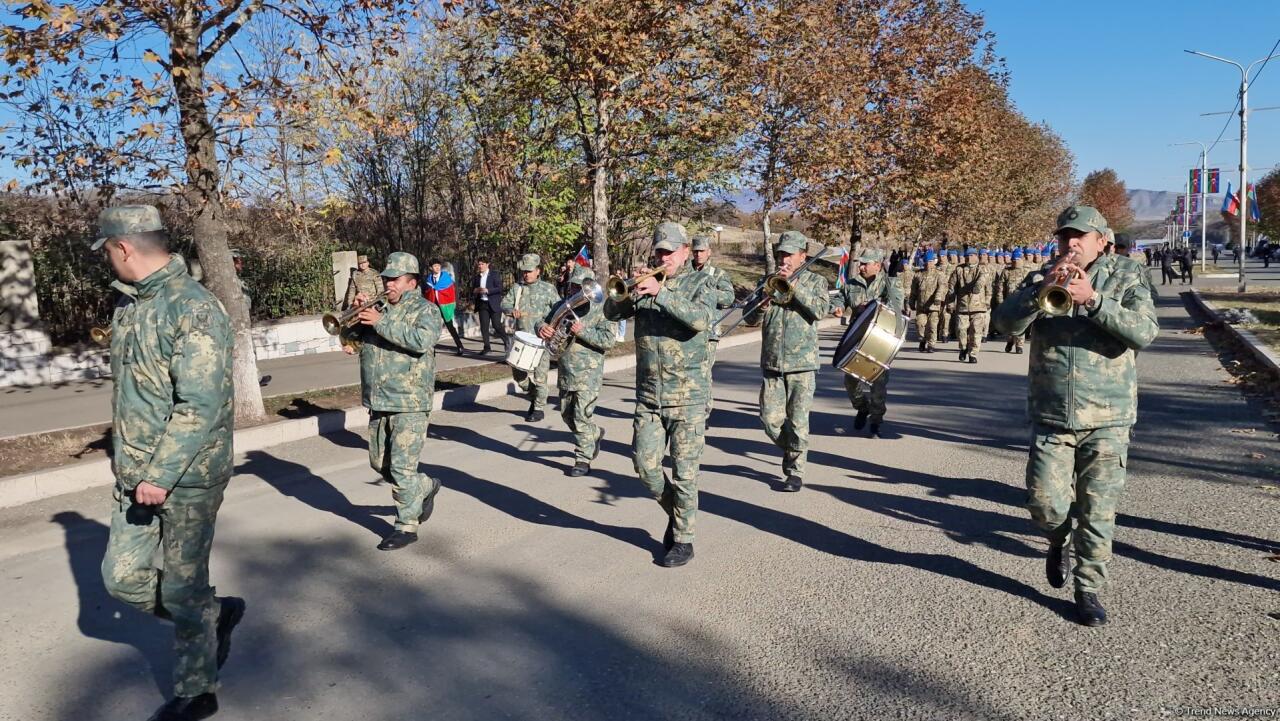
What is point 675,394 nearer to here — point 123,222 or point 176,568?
point 176,568

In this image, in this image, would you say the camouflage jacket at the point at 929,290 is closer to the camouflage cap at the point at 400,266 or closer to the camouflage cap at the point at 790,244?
the camouflage cap at the point at 790,244

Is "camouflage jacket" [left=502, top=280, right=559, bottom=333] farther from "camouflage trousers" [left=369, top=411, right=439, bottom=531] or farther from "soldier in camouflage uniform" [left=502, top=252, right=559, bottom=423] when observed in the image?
"camouflage trousers" [left=369, top=411, right=439, bottom=531]

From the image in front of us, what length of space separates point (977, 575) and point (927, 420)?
4850 mm

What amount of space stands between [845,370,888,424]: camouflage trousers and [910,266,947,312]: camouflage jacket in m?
7.62

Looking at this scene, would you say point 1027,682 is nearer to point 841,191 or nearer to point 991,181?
point 841,191

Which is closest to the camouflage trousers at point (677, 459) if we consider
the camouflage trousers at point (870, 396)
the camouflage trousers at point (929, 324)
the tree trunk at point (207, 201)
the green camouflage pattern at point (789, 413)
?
the green camouflage pattern at point (789, 413)

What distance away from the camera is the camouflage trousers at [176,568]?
339cm

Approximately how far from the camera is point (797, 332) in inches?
278

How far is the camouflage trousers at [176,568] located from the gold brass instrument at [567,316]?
430 centimetres

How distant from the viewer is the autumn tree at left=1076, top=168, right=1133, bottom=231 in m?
89.2

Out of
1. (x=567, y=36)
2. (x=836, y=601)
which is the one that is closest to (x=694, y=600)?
(x=836, y=601)

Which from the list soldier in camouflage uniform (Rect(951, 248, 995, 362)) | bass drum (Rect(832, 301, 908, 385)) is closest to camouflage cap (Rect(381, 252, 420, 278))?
bass drum (Rect(832, 301, 908, 385))

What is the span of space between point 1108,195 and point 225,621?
113 meters

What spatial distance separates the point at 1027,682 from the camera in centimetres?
370
